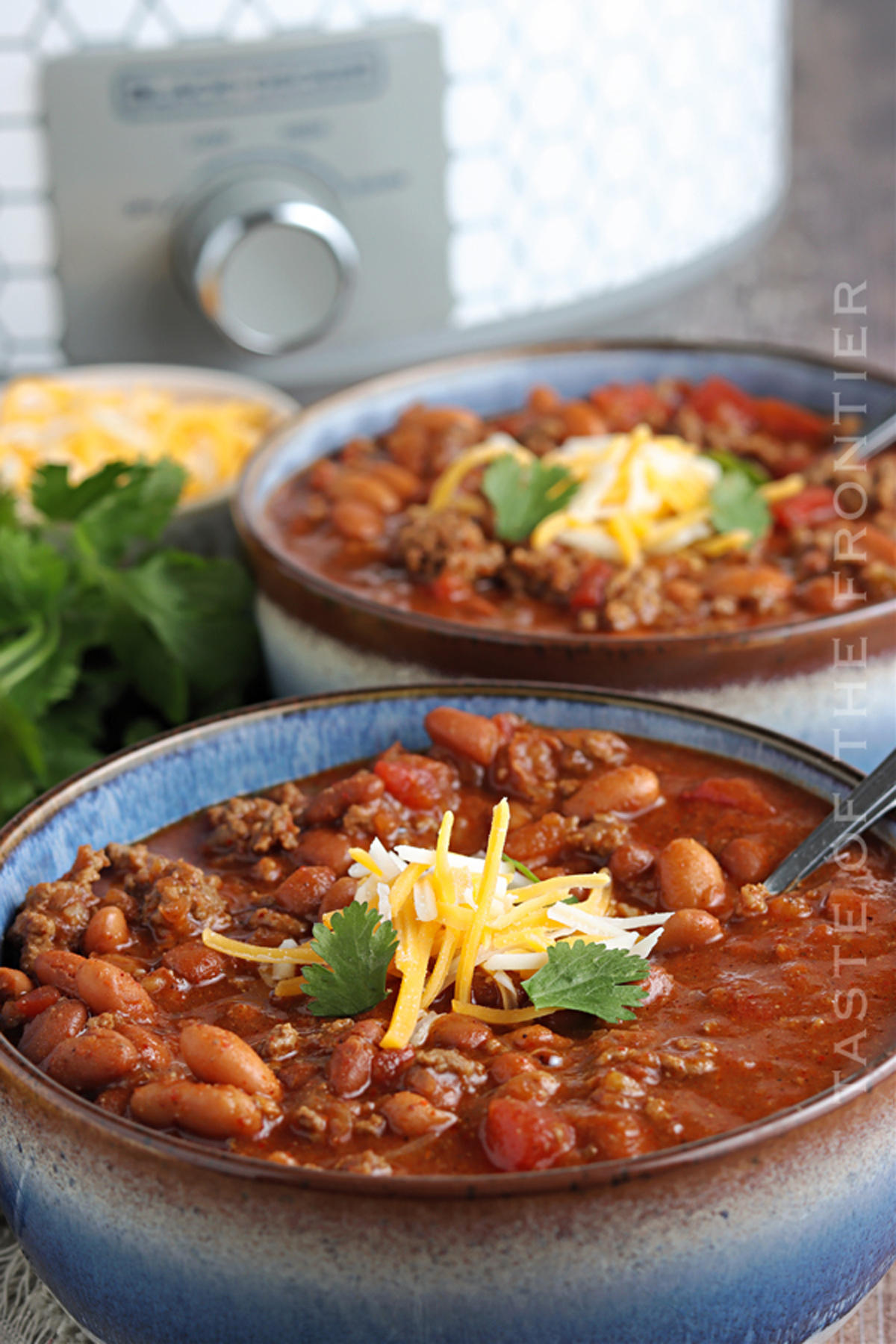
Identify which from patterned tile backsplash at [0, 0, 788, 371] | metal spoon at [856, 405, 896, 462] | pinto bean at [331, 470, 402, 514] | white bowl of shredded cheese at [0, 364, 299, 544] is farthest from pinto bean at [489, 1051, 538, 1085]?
patterned tile backsplash at [0, 0, 788, 371]

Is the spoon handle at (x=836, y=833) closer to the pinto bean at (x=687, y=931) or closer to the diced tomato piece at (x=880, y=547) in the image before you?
the pinto bean at (x=687, y=931)

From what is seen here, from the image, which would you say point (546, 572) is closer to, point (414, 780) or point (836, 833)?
point (414, 780)

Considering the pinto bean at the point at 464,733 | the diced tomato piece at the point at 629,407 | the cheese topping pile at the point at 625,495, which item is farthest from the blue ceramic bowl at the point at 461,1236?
the diced tomato piece at the point at 629,407

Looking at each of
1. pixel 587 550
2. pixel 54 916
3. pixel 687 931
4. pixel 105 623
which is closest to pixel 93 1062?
pixel 54 916

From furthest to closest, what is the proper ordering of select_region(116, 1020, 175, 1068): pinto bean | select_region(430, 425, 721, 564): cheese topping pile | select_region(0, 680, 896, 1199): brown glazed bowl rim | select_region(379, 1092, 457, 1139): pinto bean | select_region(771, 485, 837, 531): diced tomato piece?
select_region(771, 485, 837, 531): diced tomato piece → select_region(430, 425, 721, 564): cheese topping pile → select_region(116, 1020, 175, 1068): pinto bean → select_region(379, 1092, 457, 1139): pinto bean → select_region(0, 680, 896, 1199): brown glazed bowl rim

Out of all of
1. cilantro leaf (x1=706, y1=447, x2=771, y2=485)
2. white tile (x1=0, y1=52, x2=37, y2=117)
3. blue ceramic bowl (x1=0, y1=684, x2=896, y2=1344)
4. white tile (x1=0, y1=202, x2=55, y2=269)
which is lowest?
blue ceramic bowl (x1=0, y1=684, x2=896, y2=1344)

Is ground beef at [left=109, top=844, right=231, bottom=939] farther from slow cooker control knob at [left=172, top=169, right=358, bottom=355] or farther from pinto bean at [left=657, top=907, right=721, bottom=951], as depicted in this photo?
slow cooker control knob at [left=172, top=169, right=358, bottom=355]
